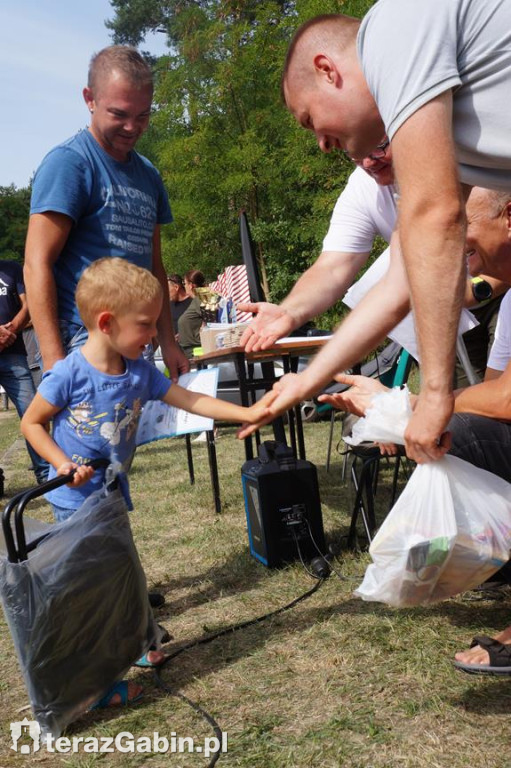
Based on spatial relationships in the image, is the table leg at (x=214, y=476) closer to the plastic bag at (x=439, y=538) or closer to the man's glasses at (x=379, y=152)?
the man's glasses at (x=379, y=152)

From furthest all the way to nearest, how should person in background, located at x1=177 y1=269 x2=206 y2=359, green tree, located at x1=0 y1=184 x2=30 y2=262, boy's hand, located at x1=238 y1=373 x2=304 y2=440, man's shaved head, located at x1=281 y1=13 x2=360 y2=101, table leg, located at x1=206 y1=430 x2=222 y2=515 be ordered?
1. green tree, located at x1=0 y1=184 x2=30 y2=262
2. person in background, located at x1=177 y1=269 x2=206 y2=359
3. table leg, located at x1=206 y1=430 x2=222 y2=515
4. boy's hand, located at x1=238 y1=373 x2=304 y2=440
5. man's shaved head, located at x1=281 y1=13 x2=360 y2=101

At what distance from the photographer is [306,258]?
15.9 m

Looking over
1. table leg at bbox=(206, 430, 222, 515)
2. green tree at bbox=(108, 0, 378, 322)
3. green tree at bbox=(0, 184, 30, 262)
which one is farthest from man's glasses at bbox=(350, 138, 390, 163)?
green tree at bbox=(0, 184, 30, 262)

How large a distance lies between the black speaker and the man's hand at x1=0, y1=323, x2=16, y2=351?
272 cm

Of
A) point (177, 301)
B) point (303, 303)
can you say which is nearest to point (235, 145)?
point (177, 301)

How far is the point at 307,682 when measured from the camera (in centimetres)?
232

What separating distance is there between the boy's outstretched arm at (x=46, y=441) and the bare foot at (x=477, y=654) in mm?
1238

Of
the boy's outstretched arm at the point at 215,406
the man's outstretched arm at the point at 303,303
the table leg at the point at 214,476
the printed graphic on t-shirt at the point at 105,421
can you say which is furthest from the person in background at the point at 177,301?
the printed graphic on t-shirt at the point at 105,421

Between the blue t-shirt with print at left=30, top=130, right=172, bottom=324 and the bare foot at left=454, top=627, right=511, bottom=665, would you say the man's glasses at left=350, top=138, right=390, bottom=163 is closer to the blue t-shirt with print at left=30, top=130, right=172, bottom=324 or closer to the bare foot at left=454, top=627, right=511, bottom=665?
the blue t-shirt with print at left=30, top=130, right=172, bottom=324

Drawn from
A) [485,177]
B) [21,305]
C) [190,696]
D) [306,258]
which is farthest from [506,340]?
[306,258]

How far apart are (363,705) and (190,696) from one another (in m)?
0.55

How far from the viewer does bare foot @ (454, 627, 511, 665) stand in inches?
84.4

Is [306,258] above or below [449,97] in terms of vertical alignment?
above

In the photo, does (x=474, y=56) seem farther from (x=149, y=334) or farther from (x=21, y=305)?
(x=21, y=305)
